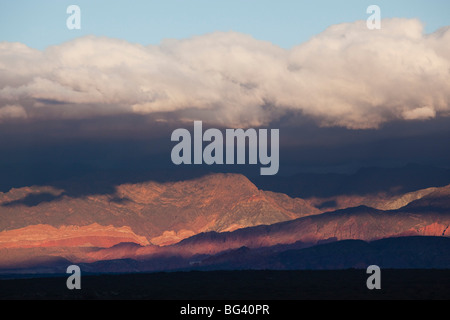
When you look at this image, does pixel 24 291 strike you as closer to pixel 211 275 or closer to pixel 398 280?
pixel 211 275

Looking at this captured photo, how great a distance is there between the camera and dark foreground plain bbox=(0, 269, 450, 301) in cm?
14262

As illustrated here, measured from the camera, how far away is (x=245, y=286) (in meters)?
161

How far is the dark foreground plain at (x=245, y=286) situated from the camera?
14262 centimetres
